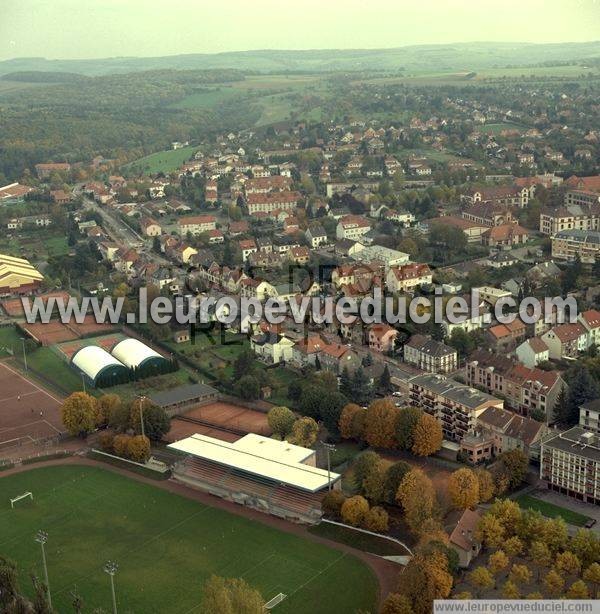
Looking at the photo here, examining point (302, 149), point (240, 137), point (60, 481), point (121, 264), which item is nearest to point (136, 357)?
point (60, 481)

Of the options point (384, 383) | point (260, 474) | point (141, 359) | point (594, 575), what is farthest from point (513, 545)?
point (141, 359)

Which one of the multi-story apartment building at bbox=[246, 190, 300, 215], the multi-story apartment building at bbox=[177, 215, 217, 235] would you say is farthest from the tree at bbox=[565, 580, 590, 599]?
the multi-story apartment building at bbox=[246, 190, 300, 215]

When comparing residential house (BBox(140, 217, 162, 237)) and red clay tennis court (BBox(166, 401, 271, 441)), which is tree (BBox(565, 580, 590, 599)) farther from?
residential house (BBox(140, 217, 162, 237))

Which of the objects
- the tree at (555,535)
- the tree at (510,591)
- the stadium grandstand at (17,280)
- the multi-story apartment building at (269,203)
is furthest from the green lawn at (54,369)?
the multi-story apartment building at (269,203)

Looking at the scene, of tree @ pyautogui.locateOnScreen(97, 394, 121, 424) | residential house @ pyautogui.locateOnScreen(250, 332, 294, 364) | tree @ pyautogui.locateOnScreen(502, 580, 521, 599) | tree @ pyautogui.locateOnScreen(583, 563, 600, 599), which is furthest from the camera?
residential house @ pyautogui.locateOnScreen(250, 332, 294, 364)

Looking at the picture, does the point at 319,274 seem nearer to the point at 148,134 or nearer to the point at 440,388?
the point at 440,388

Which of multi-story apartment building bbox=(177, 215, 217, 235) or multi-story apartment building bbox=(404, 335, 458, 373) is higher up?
multi-story apartment building bbox=(177, 215, 217, 235)
